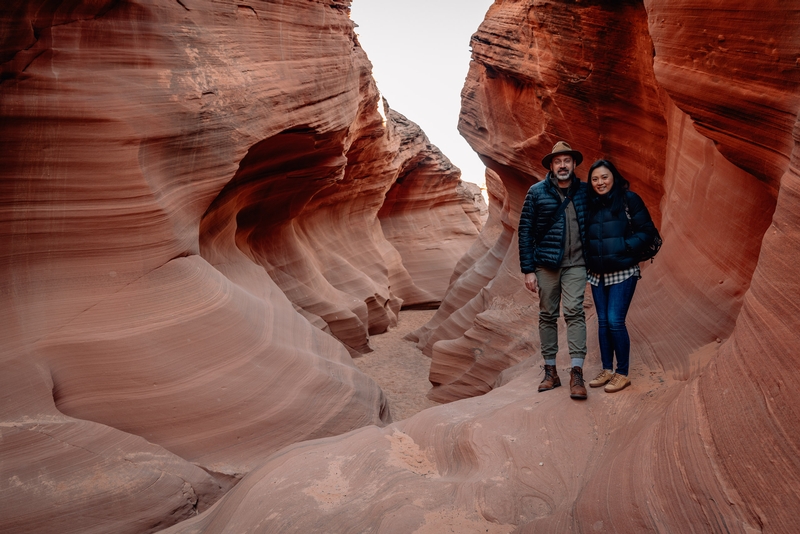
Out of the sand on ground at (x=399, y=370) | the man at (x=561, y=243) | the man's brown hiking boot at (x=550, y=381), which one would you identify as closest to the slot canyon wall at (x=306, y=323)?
the man's brown hiking boot at (x=550, y=381)

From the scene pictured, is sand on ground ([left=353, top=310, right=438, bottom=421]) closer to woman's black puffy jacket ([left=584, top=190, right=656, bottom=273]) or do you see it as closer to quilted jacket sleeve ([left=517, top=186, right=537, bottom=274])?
quilted jacket sleeve ([left=517, top=186, right=537, bottom=274])

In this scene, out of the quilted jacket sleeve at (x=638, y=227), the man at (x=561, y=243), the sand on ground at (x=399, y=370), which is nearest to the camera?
the quilted jacket sleeve at (x=638, y=227)

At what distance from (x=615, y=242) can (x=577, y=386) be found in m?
1.10

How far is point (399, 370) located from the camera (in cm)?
1248

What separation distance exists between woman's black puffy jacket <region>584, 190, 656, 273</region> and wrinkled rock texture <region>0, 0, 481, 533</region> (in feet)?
12.1

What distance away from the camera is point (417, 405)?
33.0ft

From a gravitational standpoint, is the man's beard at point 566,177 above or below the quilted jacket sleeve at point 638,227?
above

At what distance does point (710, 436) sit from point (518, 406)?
6.19ft

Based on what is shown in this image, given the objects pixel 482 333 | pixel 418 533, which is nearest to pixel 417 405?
pixel 482 333

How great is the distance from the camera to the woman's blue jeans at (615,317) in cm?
475

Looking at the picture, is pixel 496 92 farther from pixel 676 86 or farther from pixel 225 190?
pixel 676 86

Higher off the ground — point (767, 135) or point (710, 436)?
point (767, 135)

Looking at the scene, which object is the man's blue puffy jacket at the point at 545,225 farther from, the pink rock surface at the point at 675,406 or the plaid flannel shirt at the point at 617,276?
the pink rock surface at the point at 675,406

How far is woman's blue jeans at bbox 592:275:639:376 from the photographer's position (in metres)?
4.75
